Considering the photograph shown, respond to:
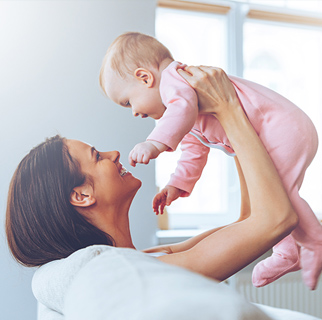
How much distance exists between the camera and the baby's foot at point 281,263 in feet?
3.32

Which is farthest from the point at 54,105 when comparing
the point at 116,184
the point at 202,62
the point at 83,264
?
the point at 83,264

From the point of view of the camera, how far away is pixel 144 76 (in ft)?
3.52

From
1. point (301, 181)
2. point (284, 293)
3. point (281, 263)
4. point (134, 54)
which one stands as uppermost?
point (134, 54)

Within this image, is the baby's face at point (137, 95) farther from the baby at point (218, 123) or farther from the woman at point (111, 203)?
the woman at point (111, 203)

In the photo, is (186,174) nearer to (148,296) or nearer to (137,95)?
(137,95)

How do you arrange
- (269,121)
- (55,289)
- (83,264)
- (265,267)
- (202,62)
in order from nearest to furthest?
1. (83,264)
2. (55,289)
3. (269,121)
4. (265,267)
5. (202,62)

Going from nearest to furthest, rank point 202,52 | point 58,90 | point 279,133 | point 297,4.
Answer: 1. point 279,133
2. point 58,90
3. point 202,52
4. point 297,4

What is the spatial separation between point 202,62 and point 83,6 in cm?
88

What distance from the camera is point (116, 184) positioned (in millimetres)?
1106

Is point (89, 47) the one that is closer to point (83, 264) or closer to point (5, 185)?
point (5, 185)

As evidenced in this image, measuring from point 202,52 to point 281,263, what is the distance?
218cm

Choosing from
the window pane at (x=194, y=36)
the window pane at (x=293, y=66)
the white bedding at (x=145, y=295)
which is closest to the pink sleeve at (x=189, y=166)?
the white bedding at (x=145, y=295)

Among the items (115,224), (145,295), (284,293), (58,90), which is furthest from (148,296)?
(284,293)

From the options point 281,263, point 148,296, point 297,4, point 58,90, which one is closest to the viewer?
point 148,296
